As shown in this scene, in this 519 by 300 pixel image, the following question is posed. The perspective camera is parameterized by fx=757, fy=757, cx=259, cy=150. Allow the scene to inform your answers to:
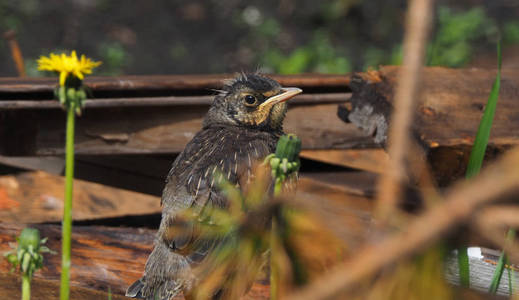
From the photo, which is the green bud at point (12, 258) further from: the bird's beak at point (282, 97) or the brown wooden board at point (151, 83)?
the brown wooden board at point (151, 83)

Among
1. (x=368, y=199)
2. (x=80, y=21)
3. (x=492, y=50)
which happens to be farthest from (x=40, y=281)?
(x=492, y=50)

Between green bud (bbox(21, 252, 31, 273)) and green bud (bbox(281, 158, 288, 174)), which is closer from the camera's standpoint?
green bud (bbox(281, 158, 288, 174))

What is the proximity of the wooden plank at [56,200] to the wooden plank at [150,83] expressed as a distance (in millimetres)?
959

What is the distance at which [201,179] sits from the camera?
341 cm

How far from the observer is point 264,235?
118 centimetres

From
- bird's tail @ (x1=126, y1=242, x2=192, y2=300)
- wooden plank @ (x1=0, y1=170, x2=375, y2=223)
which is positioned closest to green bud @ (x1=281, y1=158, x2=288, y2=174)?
bird's tail @ (x1=126, y1=242, x2=192, y2=300)

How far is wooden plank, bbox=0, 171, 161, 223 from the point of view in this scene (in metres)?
5.00

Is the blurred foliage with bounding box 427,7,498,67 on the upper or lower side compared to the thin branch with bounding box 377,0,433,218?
upper

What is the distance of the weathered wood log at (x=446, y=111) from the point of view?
3629 mm

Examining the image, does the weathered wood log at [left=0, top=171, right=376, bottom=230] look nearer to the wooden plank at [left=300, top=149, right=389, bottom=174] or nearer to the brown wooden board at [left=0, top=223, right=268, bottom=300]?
the wooden plank at [left=300, top=149, right=389, bottom=174]

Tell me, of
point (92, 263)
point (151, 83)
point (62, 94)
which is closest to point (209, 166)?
point (92, 263)

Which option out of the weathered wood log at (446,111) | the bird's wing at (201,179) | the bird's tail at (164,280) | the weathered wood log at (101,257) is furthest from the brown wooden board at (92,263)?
the weathered wood log at (446,111)

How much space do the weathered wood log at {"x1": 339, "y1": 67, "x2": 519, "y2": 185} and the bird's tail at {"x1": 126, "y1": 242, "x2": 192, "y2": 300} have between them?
1267mm

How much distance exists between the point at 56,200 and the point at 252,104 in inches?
74.3
